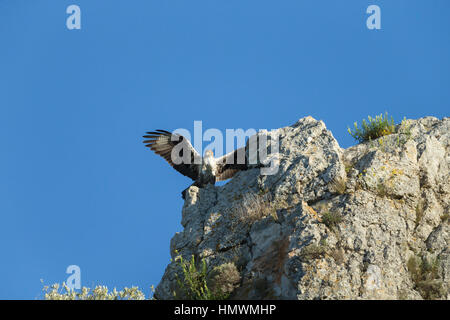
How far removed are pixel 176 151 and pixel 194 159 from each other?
727mm

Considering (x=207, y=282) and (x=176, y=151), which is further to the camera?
(x=176, y=151)

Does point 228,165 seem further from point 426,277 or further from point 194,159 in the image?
point 426,277

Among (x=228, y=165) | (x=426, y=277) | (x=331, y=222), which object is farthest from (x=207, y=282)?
(x=228, y=165)

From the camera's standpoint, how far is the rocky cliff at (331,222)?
1007 centimetres

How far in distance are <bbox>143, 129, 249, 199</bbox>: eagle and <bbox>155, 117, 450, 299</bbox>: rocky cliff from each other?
180cm

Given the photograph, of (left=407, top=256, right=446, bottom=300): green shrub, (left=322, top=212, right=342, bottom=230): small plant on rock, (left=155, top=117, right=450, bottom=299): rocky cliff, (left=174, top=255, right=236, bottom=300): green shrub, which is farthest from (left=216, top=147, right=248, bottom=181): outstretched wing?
(left=407, top=256, right=446, bottom=300): green shrub

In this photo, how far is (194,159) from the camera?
17.0 metres

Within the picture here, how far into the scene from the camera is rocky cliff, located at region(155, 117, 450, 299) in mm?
10070

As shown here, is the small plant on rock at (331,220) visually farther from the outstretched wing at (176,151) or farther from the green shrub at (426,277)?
the outstretched wing at (176,151)

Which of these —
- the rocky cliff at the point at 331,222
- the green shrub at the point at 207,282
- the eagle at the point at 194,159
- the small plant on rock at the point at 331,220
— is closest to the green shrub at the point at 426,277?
the rocky cliff at the point at 331,222

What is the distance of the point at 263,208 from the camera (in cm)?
→ 1227

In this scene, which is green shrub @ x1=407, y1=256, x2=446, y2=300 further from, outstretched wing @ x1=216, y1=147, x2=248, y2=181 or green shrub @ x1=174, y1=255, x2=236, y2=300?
outstretched wing @ x1=216, y1=147, x2=248, y2=181
